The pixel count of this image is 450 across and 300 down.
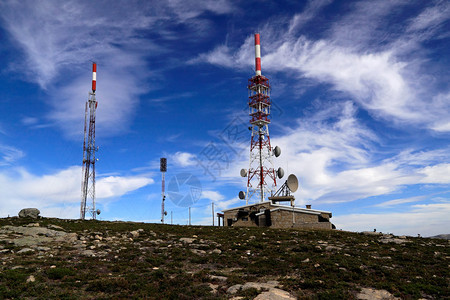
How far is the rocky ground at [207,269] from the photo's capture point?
15.0 m

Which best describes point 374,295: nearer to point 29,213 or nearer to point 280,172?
point 280,172

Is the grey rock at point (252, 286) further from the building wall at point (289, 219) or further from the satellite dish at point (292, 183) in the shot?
the satellite dish at point (292, 183)

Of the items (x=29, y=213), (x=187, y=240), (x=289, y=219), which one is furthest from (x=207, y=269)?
(x=29, y=213)

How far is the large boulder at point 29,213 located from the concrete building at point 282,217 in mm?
30263

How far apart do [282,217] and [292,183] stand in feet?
27.5

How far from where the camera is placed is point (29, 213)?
42.8m

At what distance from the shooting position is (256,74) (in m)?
61.1

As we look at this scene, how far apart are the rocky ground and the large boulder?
42.8ft

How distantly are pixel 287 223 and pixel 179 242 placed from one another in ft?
76.4

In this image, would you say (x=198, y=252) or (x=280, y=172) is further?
(x=280, y=172)

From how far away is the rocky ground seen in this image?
1498cm

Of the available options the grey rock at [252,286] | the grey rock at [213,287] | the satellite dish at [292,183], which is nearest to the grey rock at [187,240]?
the grey rock at [213,287]

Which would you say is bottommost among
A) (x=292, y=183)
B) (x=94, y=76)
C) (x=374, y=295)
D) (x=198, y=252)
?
(x=374, y=295)

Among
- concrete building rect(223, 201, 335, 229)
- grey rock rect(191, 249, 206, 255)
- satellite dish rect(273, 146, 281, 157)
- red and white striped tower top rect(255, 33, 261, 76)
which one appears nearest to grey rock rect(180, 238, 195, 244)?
grey rock rect(191, 249, 206, 255)
